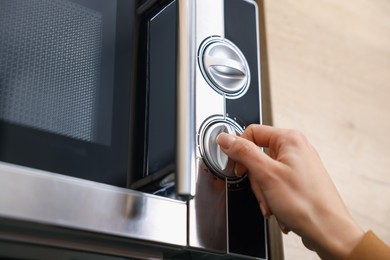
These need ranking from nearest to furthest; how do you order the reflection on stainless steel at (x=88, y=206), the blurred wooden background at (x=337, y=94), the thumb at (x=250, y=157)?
the reflection on stainless steel at (x=88, y=206) → the thumb at (x=250, y=157) → the blurred wooden background at (x=337, y=94)

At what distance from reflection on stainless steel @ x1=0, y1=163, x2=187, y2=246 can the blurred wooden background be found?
216 mm

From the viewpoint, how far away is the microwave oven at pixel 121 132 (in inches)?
18.8

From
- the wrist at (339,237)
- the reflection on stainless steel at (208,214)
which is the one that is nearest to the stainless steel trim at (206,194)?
the reflection on stainless steel at (208,214)

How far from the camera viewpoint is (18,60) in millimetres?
502

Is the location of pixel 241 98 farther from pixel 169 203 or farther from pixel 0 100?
pixel 0 100

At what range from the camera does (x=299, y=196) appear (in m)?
0.58

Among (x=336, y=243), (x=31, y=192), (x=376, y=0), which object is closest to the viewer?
(x=31, y=192)

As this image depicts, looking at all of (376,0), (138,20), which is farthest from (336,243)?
(376,0)

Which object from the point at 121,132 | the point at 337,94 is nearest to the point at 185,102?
the point at 121,132

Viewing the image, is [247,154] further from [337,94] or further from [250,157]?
[337,94]

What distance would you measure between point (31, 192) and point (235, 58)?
285mm

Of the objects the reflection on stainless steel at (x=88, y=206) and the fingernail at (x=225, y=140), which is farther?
the fingernail at (x=225, y=140)

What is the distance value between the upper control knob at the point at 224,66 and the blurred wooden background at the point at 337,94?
0.40 feet

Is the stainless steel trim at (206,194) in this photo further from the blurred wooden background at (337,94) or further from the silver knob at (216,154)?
the blurred wooden background at (337,94)
